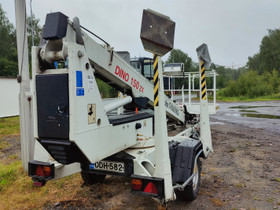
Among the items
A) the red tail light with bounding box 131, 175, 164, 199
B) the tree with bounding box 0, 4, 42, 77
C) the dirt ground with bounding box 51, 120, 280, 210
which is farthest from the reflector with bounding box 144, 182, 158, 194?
the tree with bounding box 0, 4, 42, 77

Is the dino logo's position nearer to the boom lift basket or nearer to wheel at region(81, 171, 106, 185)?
the boom lift basket

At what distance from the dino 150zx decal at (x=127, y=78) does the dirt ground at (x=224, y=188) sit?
176cm

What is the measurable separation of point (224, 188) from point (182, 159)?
51.7 inches

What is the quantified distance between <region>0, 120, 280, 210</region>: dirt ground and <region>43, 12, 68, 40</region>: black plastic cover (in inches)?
100

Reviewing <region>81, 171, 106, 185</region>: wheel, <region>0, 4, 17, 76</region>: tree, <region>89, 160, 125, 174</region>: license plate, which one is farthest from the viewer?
<region>0, 4, 17, 76</region>: tree

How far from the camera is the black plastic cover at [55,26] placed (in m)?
2.58

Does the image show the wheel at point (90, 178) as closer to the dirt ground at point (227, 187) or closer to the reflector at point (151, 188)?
the dirt ground at point (227, 187)

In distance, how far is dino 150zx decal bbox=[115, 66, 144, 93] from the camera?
11.6ft

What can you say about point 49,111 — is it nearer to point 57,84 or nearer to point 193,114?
point 57,84

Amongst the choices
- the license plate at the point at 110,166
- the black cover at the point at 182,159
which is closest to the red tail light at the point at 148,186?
the license plate at the point at 110,166

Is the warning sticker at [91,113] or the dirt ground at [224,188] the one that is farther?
the dirt ground at [224,188]

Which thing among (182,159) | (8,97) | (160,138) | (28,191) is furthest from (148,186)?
(8,97)

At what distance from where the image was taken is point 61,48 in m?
2.81

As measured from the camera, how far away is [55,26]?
2.58m
